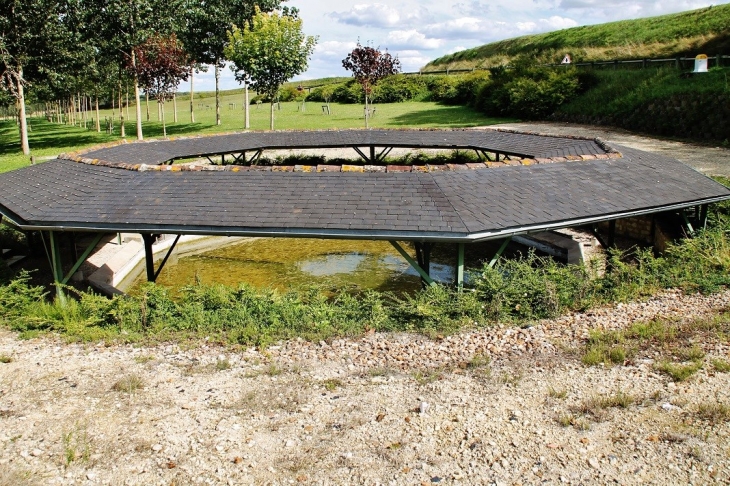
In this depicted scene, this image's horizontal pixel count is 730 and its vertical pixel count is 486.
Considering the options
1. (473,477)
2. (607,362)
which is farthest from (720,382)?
(473,477)

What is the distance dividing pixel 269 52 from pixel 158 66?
583cm

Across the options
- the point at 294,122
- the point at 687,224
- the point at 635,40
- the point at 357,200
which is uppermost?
the point at 635,40

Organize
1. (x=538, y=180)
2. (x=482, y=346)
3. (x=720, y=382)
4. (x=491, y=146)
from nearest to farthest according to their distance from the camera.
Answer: (x=720, y=382)
(x=482, y=346)
(x=538, y=180)
(x=491, y=146)

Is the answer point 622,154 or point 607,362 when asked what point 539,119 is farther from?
point 607,362

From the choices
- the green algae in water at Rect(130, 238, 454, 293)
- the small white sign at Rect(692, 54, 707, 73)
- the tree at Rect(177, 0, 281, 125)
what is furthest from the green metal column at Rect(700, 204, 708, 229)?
the tree at Rect(177, 0, 281, 125)

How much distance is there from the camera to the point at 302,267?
15.1m

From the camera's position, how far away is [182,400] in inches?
269

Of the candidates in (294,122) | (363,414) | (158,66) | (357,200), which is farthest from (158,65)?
(363,414)

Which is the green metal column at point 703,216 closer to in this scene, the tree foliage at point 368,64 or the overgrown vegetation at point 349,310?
the overgrown vegetation at point 349,310

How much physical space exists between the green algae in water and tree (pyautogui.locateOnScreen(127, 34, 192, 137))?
17.3 meters

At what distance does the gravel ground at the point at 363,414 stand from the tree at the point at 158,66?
25.5 metres

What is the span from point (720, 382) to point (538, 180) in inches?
198

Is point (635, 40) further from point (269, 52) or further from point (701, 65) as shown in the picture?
point (269, 52)

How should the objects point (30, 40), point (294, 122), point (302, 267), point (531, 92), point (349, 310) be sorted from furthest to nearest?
point (294, 122)
point (531, 92)
point (30, 40)
point (302, 267)
point (349, 310)
